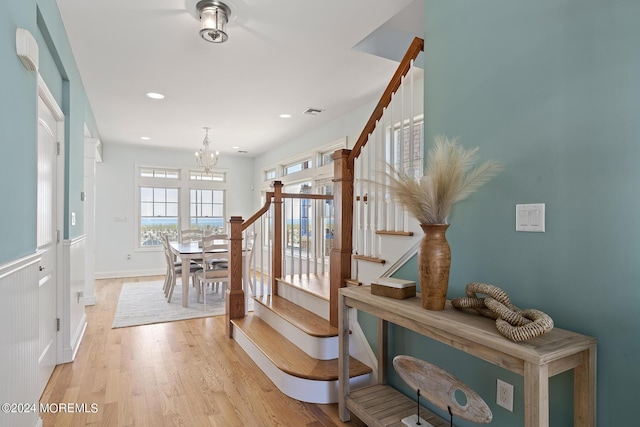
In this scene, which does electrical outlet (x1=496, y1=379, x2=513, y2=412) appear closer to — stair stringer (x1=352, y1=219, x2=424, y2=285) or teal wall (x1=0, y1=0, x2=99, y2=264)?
stair stringer (x1=352, y1=219, x2=424, y2=285)

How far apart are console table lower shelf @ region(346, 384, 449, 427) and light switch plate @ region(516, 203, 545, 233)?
1.11 metres

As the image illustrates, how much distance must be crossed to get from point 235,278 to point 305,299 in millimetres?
849

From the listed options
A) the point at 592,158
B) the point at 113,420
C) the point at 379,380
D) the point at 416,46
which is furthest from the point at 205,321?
the point at 592,158

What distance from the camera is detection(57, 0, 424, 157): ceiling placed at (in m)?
2.49

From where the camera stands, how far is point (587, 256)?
131 cm

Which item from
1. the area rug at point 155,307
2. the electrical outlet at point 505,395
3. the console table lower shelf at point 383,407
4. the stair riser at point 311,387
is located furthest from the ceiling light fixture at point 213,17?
the area rug at point 155,307

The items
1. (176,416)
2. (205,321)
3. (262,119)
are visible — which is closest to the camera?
(176,416)

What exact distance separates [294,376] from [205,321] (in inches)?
84.4

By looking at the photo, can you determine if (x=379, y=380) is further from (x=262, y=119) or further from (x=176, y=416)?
(x=262, y=119)

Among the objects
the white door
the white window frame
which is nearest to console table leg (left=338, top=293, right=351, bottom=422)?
the white door

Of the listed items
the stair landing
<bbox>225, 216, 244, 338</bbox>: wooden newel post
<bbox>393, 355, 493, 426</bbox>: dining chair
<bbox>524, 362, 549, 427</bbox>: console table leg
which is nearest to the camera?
<bbox>524, 362, 549, 427</bbox>: console table leg

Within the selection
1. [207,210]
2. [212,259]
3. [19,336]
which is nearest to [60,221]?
[19,336]

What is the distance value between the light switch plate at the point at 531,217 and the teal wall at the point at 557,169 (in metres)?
0.03

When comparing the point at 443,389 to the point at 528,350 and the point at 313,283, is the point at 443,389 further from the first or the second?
the point at 313,283
